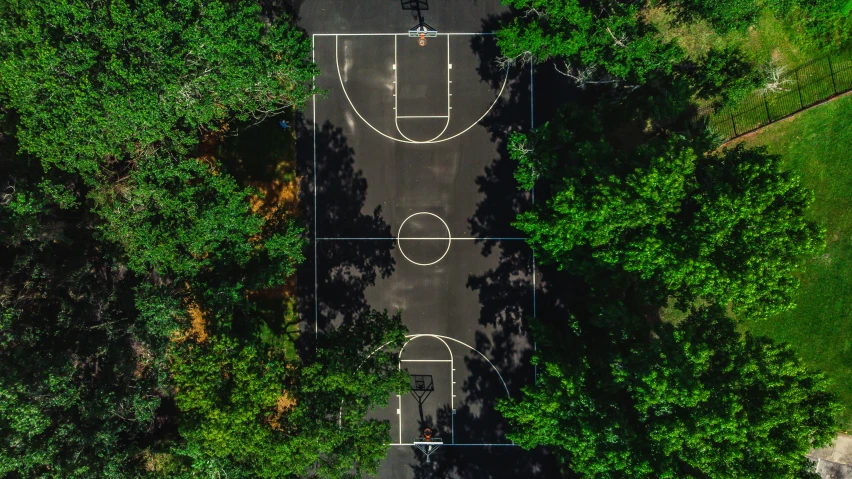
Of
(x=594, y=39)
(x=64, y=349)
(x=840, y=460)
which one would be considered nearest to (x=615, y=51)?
(x=594, y=39)

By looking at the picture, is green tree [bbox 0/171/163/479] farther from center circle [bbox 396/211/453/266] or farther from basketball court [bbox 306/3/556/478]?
center circle [bbox 396/211/453/266]

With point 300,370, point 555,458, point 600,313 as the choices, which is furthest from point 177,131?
point 555,458

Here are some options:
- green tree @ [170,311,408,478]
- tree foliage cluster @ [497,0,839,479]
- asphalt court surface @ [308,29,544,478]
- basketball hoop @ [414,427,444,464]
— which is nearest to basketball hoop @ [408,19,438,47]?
asphalt court surface @ [308,29,544,478]

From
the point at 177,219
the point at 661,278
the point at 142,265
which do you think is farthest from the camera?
the point at 142,265

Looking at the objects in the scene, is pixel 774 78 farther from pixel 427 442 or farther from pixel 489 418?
pixel 427 442

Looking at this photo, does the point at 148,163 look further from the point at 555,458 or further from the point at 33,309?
the point at 555,458

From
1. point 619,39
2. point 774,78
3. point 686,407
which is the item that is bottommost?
point 686,407

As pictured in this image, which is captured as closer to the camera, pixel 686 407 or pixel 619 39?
pixel 686 407
